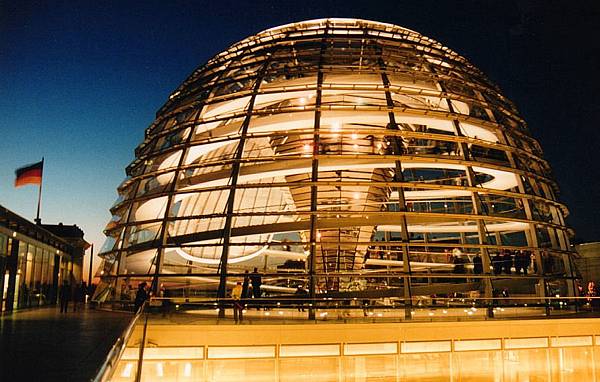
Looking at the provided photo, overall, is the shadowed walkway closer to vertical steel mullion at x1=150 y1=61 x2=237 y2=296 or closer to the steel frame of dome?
vertical steel mullion at x1=150 y1=61 x2=237 y2=296

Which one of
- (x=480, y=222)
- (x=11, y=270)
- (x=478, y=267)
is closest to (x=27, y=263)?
(x=11, y=270)

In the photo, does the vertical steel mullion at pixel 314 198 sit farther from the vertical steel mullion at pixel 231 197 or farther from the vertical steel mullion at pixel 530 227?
the vertical steel mullion at pixel 530 227

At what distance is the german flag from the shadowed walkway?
1617 centimetres

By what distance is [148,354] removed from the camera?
40.4 ft

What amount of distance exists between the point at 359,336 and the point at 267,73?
1018 centimetres

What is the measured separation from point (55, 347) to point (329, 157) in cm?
900

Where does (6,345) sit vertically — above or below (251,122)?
below

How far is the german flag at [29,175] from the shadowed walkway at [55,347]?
1617cm

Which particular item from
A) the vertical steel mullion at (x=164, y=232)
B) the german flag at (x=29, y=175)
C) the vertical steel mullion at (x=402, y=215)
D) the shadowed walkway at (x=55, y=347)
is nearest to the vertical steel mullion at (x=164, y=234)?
the vertical steel mullion at (x=164, y=232)

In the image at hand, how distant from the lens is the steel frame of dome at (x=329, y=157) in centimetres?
1689

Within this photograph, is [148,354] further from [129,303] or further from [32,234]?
[32,234]

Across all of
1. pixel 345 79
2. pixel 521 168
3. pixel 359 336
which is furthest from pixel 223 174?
pixel 521 168

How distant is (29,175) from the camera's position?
1215 inches

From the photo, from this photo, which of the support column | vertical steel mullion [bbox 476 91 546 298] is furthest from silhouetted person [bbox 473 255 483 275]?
the support column
